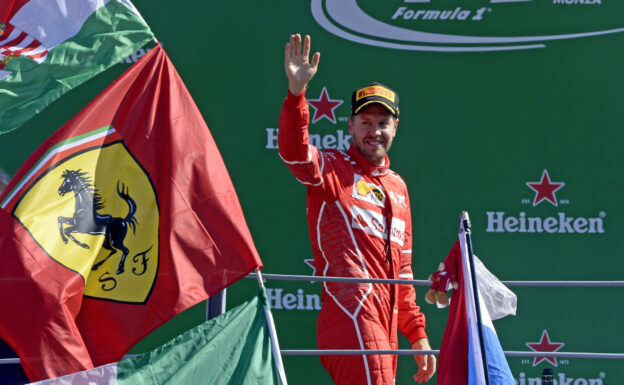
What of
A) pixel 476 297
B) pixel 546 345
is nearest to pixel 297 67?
pixel 476 297

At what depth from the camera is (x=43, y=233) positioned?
2.98m

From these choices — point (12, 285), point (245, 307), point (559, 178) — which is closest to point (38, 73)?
point (12, 285)

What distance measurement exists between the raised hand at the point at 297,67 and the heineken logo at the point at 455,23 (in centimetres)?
202

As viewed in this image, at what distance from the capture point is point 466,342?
10.4ft

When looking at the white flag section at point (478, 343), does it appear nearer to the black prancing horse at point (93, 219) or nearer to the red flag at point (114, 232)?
the red flag at point (114, 232)

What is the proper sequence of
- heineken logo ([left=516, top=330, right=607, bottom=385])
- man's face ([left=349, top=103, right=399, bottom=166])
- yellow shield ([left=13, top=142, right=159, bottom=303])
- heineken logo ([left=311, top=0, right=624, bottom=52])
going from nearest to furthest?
1. yellow shield ([left=13, top=142, right=159, bottom=303])
2. man's face ([left=349, top=103, right=399, bottom=166])
3. heineken logo ([left=516, top=330, right=607, bottom=385])
4. heineken logo ([left=311, top=0, right=624, bottom=52])

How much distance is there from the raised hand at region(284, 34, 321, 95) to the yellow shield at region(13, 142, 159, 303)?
628mm

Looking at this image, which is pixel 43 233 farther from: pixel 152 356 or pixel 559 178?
pixel 559 178

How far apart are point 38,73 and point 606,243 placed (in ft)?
10.8

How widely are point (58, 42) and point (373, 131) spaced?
1.27 m

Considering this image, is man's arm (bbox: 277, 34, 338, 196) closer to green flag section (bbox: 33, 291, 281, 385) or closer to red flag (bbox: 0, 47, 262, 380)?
red flag (bbox: 0, 47, 262, 380)

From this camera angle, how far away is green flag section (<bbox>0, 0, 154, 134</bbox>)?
3.34 m

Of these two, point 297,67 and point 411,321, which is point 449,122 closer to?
point 411,321

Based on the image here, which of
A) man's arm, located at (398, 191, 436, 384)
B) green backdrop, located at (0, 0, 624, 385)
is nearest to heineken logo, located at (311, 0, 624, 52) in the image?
green backdrop, located at (0, 0, 624, 385)
